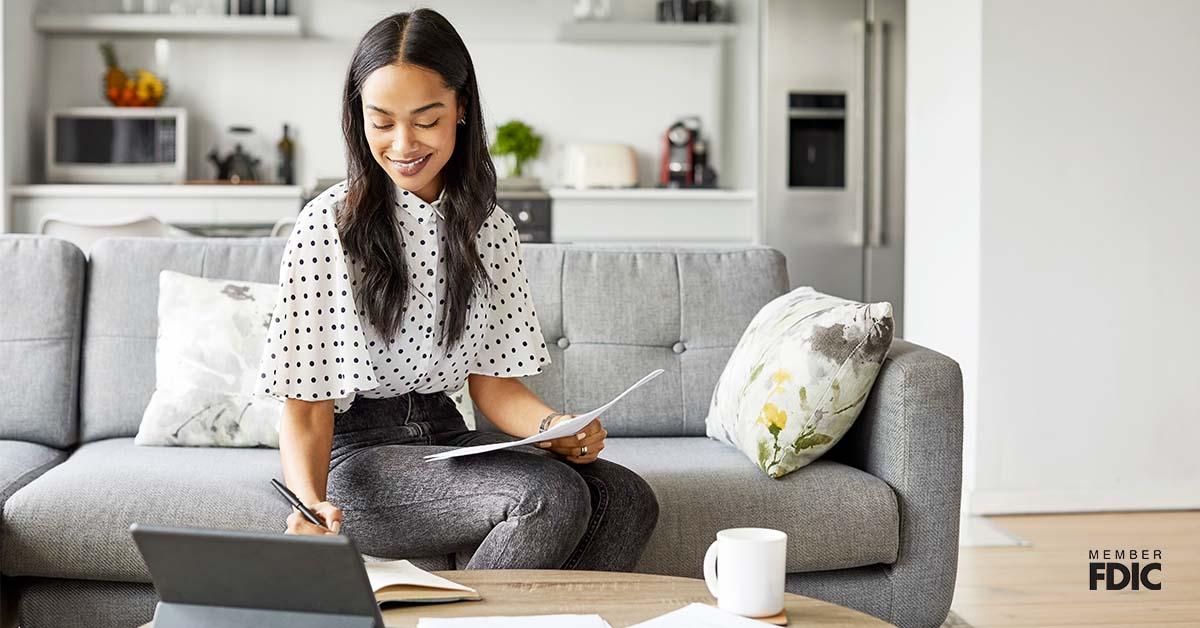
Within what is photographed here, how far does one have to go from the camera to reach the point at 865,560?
2.05m

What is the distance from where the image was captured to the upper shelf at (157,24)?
17.8ft

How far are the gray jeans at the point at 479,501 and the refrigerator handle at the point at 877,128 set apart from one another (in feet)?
12.7

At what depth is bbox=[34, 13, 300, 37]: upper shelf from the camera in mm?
5426

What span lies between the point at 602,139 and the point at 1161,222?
9.63ft

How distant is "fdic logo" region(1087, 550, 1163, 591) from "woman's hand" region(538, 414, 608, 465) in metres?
1.57

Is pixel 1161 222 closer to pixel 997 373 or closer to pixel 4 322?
pixel 997 373

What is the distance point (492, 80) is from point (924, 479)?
4.23 meters

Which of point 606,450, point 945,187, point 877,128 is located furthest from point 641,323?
point 877,128

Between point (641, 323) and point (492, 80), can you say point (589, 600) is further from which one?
point (492, 80)

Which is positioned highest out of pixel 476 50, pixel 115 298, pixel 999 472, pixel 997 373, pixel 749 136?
pixel 476 50

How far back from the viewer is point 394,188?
1.78 m

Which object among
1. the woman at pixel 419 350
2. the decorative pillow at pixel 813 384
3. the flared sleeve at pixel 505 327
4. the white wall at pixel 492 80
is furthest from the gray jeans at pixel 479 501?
the white wall at pixel 492 80

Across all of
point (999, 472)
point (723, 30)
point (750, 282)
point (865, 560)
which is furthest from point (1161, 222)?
point (723, 30)

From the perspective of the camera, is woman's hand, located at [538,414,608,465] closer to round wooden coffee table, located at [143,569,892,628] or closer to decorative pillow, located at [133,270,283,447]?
round wooden coffee table, located at [143,569,892,628]
